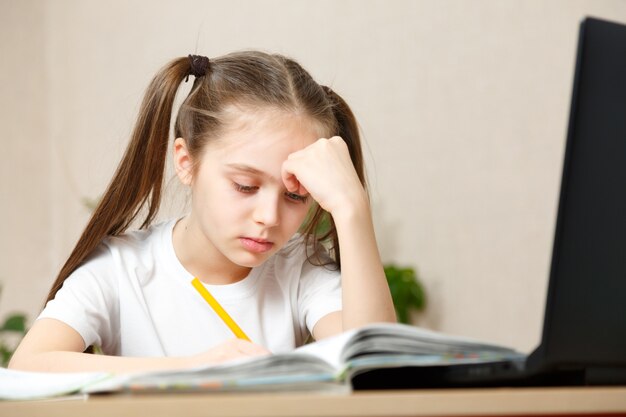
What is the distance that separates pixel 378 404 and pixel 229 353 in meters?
0.27

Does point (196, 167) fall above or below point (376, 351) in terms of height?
above

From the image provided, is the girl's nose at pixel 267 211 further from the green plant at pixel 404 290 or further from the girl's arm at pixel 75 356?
the green plant at pixel 404 290

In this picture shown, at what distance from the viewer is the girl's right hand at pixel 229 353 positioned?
709 mm

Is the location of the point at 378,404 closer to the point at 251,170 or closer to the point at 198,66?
the point at 251,170

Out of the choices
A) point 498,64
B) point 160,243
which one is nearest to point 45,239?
point 498,64

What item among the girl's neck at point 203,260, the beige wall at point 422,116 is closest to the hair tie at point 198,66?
the girl's neck at point 203,260

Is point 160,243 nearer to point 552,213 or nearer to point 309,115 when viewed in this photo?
point 309,115

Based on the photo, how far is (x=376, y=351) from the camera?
0.63 m

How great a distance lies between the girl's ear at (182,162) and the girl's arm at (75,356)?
1.08ft

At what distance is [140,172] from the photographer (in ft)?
4.22

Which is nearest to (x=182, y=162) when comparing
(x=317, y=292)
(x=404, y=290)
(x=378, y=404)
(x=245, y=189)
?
(x=245, y=189)

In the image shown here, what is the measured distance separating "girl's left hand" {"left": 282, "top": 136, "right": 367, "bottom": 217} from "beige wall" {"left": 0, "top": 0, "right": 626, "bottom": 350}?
4.88 feet

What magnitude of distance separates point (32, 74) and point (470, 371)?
128 inches

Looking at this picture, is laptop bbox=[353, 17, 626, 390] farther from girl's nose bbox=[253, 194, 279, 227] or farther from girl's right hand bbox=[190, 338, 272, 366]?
Answer: girl's nose bbox=[253, 194, 279, 227]
